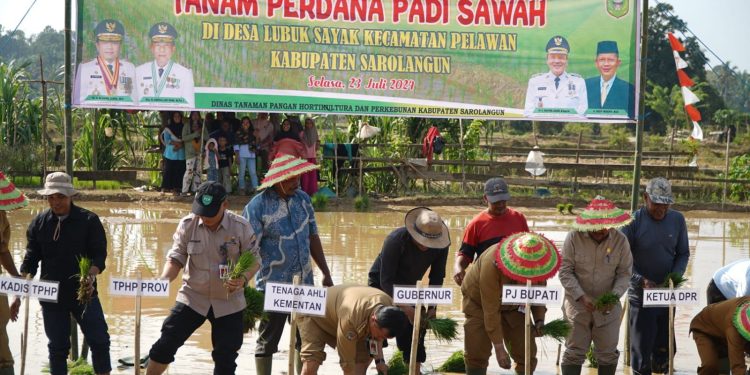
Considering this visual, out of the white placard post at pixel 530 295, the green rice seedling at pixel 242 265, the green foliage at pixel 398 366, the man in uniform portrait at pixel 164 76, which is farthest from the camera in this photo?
the man in uniform portrait at pixel 164 76

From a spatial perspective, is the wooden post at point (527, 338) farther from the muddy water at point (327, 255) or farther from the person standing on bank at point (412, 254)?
the muddy water at point (327, 255)

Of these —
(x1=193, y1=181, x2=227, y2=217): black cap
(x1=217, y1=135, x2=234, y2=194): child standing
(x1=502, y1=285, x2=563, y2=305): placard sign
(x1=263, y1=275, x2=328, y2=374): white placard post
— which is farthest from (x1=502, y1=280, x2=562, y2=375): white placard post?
(x1=217, y1=135, x2=234, y2=194): child standing

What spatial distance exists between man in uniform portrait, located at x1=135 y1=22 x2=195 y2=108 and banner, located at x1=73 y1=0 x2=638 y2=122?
13 millimetres

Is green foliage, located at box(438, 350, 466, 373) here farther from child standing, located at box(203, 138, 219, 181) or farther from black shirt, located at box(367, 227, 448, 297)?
child standing, located at box(203, 138, 219, 181)

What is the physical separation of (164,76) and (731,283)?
18.7 ft

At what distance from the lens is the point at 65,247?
6414 mm

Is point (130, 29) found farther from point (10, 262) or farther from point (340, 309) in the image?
point (340, 309)

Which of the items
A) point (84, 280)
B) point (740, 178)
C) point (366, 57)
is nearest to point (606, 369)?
point (84, 280)

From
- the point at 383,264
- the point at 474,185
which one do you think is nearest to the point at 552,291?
the point at 383,264

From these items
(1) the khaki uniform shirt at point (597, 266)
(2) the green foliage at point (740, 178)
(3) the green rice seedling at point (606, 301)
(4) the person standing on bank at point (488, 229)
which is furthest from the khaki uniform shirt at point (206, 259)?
(2) the green foliage at point (740, 178)

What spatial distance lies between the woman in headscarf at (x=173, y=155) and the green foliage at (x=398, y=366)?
411 inches

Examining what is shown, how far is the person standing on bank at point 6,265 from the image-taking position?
21.2 ft

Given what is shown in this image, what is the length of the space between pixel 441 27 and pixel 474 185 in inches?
395

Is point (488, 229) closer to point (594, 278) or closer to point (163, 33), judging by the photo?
point (594, 278)
